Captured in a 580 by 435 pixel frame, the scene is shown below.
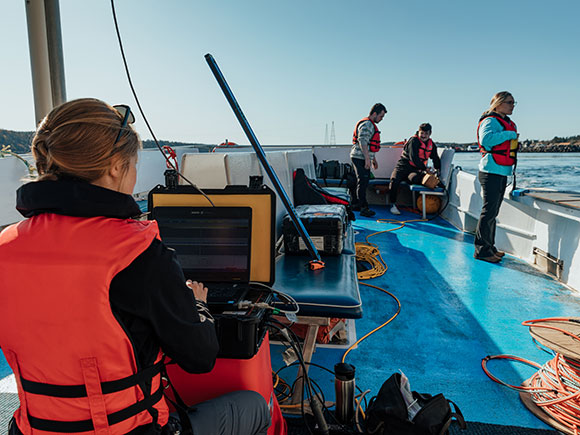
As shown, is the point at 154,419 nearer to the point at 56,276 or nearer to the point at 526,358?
the point at 56,276

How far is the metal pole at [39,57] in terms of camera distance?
2625 millimetres

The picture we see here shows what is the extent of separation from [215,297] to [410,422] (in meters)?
0.92

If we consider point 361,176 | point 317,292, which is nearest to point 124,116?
point 317,292

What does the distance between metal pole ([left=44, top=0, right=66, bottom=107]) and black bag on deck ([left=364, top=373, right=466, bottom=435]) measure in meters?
2.77

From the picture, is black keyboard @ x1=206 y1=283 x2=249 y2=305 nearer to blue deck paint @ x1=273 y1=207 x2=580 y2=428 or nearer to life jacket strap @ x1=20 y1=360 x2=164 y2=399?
life jacket strap @ x1=20 y1=360 x2=164 y2=399

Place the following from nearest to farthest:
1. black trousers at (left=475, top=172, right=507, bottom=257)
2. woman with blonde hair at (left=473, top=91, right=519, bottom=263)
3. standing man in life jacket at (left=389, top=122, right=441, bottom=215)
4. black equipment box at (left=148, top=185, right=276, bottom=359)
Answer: black equipment box at (left=148, top=185, right=276, bottom=359)
woman with blonde hair at (left=473, top=91, right=519, bottom=263)
black trousers at (left=475, top=172, right=507, bottom=257)
standing man in life jacket at (left=389, top=122, right=441, bottom=215)

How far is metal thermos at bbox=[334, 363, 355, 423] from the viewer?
176cm

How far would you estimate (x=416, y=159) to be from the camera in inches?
272

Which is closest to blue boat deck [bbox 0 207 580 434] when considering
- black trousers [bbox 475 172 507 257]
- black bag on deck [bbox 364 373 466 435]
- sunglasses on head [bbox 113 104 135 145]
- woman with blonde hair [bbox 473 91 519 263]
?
black trousers [bbox 475 172 507 257]

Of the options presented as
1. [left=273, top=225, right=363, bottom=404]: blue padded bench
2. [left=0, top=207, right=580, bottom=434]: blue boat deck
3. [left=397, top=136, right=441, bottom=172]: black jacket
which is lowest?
[left=0, top=207, right=580, bottom=434]: blue boat deck

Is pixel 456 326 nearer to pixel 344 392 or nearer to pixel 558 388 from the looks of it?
pixel 558 388

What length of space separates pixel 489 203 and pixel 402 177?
2.94m

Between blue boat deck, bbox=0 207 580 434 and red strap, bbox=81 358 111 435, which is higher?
red strap, bbox=81 358 111 435

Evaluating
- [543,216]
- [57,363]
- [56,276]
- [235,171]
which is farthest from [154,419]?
[543,216]
